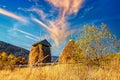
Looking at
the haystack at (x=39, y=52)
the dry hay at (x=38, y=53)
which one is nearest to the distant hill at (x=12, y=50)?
the haystack at (x=39, y=52)

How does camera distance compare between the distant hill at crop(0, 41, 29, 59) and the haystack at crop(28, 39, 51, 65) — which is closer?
the haystack at crop(28, 39, 51, 65)

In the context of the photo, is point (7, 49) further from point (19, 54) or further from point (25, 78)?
point (25, 78)

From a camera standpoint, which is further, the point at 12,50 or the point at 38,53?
the point at 12,50

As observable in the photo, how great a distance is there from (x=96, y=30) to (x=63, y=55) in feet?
62.4

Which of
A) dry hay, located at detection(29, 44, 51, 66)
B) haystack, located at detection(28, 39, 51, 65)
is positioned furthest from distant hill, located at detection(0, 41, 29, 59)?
dry hay, located at detection(29, 44, 51, 66)

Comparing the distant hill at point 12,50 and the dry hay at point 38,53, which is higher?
the distant hill at point 12,50

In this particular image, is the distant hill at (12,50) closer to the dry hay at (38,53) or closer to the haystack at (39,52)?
the haystack at (39,52)

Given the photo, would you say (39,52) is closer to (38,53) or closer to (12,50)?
(38,53)

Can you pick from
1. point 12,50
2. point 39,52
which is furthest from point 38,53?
point 12,50

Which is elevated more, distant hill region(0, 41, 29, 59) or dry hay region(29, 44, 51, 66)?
distant hill region(0, 41, 29, 59)

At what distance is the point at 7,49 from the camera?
161 meters

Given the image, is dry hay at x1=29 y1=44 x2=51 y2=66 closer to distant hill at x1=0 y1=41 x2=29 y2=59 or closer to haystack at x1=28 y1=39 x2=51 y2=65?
haystack at x1=28 y1=39 x2=51 y2=65

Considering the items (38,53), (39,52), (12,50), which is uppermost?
(12,50)

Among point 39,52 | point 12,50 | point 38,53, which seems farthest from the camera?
point 12,50
